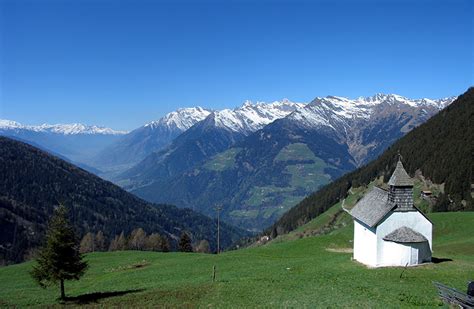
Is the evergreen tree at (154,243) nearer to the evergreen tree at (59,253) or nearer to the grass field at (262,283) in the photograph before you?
the grass field at (262,283)

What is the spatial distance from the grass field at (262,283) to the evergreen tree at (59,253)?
9.07ft

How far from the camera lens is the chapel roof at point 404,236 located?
42.7 meters

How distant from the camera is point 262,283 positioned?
38906 mm

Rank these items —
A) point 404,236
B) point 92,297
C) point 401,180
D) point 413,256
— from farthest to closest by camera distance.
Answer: point 401,180 → point 404,236 → point 413,256 → point 92,297

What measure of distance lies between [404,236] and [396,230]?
1217 millimetres

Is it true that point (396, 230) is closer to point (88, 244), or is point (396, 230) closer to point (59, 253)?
point (59, 253)

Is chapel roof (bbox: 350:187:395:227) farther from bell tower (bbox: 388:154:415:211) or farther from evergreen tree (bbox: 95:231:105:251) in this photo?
evergreen tree (bbox: 95:231:105:251)

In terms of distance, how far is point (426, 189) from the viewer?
484ft

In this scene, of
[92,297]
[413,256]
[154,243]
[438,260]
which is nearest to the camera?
[92,297]

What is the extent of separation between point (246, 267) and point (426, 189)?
11457 cm

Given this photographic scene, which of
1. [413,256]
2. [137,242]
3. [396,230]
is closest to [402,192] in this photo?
[396,230]

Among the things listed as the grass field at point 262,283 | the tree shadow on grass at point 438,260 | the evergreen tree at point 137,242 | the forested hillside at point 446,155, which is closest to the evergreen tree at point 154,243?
the evergreen tree at point 137,242

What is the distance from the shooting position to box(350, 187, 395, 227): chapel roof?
147 feet

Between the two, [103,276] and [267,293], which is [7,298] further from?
[267,293]
